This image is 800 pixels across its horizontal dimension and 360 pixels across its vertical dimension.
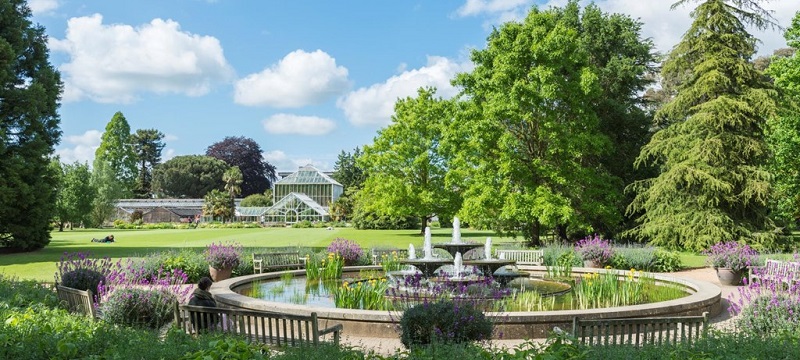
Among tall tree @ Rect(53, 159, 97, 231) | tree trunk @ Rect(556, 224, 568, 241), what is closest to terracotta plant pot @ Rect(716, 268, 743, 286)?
tree trunk @ Rect(556, 224, 568, 241)

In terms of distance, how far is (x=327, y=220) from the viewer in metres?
78.0

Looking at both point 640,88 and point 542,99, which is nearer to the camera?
point 542,99

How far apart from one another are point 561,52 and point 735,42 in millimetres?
6515

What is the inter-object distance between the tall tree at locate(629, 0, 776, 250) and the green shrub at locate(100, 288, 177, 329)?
20.3 metres

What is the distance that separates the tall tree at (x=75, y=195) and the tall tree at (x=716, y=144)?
48.6 meters

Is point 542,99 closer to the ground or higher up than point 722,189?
higher up

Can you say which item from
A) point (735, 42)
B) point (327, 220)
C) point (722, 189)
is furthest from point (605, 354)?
point (327, 220)

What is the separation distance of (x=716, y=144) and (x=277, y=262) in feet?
54.7

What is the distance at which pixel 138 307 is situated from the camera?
332 inches

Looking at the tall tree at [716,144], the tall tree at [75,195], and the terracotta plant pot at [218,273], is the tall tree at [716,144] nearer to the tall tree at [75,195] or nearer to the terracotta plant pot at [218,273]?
the terracotta plant pot at [218,273]

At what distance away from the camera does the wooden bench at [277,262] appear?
1697cm

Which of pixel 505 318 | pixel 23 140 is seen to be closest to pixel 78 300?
pixel 505 318

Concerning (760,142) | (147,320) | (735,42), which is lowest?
(147,320)

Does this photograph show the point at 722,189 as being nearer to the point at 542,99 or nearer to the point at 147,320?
the point at 542,99
